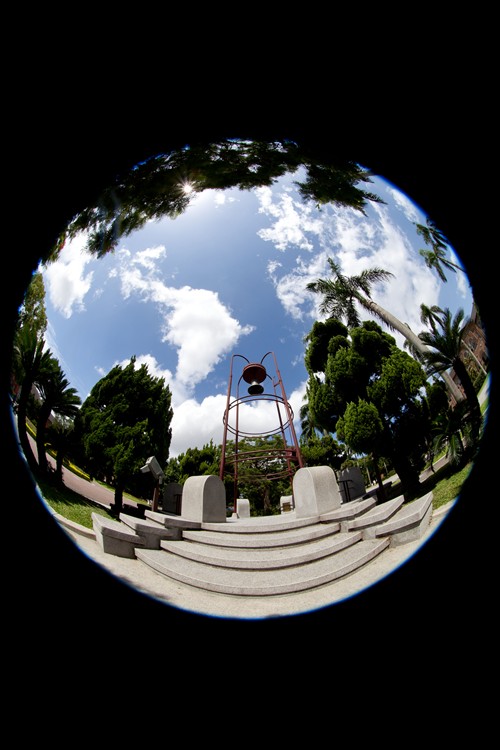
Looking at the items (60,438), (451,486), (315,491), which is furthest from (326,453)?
(60,438)

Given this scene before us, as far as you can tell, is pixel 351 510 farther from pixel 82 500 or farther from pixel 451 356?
pixel 82 500

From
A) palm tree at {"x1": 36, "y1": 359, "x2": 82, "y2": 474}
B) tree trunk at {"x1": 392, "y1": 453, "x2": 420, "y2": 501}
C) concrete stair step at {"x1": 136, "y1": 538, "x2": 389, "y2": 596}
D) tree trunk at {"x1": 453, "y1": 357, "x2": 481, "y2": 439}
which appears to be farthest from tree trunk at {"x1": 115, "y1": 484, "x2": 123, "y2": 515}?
tree trunk at {"x1": 453, "y1": 357, "x2": 481, "y2": 439}

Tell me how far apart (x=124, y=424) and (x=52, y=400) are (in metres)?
0.43

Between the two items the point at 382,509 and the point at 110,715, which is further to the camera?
the point at 382,509

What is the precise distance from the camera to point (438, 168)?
174 cm

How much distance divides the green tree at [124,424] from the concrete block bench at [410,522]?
4.86ft

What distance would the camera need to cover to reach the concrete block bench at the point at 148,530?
176 centimetres

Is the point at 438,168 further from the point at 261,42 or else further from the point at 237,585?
the point at 237,585

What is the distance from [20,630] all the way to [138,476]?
0.83m

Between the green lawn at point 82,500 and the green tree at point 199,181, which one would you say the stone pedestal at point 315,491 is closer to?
the green lawn at point 82,500

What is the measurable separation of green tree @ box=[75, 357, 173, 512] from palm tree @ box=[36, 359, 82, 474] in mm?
73

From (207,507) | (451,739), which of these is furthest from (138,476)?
(451,739)

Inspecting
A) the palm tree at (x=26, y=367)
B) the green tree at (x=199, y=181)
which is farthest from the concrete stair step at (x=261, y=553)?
the green tree at (x=199, y=181)

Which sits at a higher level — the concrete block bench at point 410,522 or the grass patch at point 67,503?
the grass patch at point 67,503
